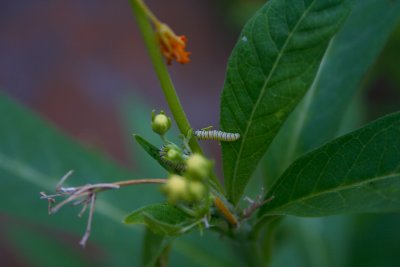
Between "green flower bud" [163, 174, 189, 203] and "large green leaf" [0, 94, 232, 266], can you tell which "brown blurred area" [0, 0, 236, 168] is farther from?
"green flower bud" [163, 174, 189, 203]

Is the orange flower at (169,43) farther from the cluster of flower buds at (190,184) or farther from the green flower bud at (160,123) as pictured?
the cluster of flower buds at (190,184)

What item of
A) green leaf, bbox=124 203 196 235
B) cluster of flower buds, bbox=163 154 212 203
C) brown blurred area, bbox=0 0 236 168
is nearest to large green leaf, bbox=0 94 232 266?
green leaf, bbox=124 203 196 235

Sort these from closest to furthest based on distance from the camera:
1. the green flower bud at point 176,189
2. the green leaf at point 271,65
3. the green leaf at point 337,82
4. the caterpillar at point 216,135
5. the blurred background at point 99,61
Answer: the green flower bud at point 176,189 → the green leaf at point 271,65 → the caterpillar at point 216,135 → the green leaf at point 337,82 → the blurred background at point 99,61

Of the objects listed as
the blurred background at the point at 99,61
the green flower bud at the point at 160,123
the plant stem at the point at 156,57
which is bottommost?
the blurred background at the point at 99,61

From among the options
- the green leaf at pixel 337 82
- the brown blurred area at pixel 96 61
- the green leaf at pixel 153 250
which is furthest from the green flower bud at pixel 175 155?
the brown blurred area at pixel 96 61

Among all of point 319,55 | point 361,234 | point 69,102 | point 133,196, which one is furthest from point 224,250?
point 69,102

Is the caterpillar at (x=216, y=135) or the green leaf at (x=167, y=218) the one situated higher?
the caterpillar at (x=216, y=135)
